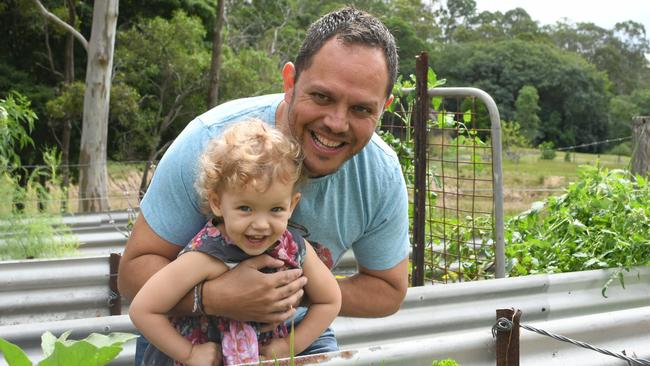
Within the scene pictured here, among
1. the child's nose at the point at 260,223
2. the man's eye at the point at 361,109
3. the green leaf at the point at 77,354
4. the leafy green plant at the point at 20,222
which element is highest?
the man's eye at the point at 361,109

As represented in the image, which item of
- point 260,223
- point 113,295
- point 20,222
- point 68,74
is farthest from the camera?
point 68,74

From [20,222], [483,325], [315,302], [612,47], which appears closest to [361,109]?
[315,302]

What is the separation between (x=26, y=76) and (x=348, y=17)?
1966cm

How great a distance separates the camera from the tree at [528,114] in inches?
2184

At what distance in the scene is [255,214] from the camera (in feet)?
6.52

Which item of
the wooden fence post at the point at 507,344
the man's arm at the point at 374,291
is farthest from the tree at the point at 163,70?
the wooden fence post at the point at 507,344

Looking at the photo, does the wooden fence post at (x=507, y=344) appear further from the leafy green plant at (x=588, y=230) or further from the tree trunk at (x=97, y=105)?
the tree trunk at (x=97, y=105)

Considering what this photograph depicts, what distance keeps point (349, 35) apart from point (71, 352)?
1.17 m

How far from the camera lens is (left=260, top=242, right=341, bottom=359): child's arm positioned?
2148 mm

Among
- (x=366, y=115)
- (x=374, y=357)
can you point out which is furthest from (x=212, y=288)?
(x=366, y=115)

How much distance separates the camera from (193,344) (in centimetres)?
207

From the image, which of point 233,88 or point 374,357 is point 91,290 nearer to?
point 374,357

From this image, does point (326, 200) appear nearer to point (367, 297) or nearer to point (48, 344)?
point (367, 297)

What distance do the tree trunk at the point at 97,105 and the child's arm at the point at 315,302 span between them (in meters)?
12.2
